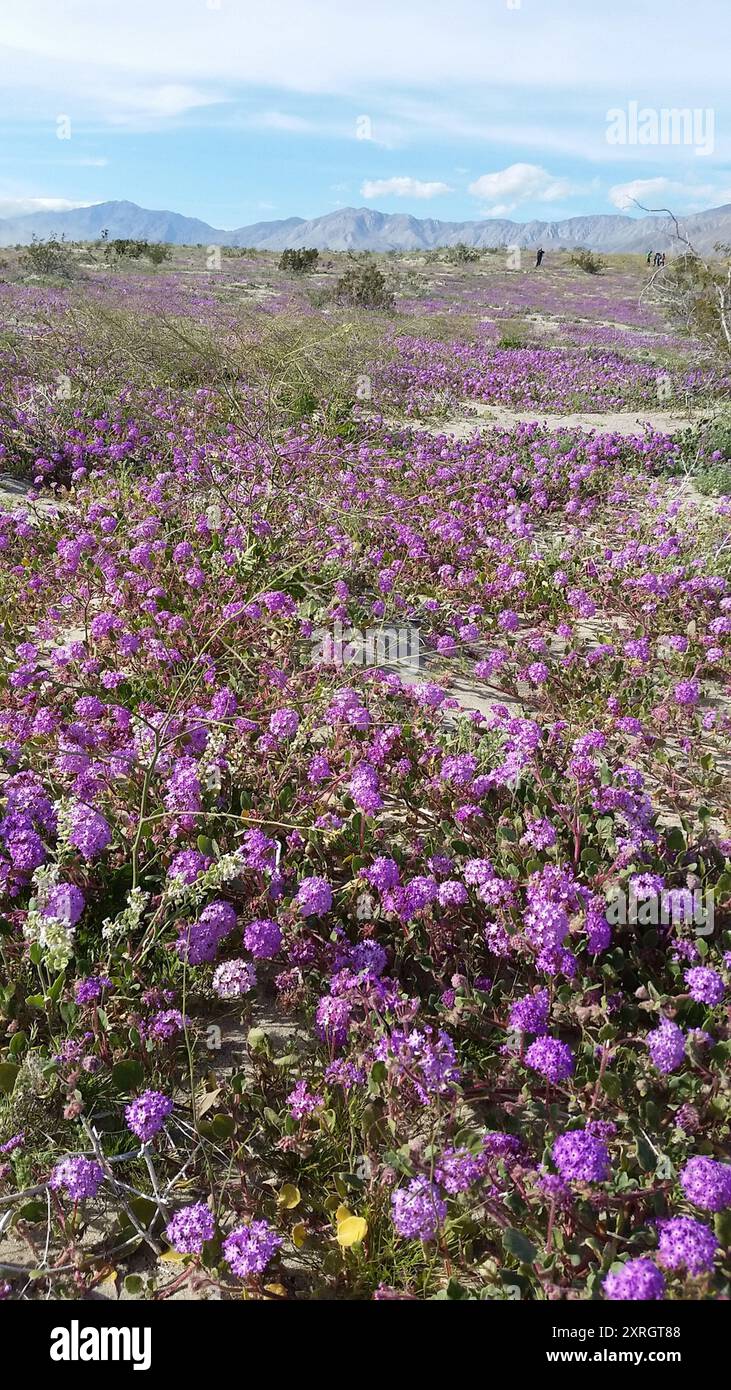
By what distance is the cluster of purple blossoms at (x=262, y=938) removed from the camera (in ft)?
10.2

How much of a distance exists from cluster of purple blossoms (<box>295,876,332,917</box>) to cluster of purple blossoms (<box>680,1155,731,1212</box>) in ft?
4.98

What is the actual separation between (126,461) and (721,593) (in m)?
7.21

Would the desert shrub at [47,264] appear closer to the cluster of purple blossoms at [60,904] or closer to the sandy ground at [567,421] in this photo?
the sandy ground at [567,421]

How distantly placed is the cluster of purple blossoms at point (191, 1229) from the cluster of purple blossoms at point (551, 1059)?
3.54ft

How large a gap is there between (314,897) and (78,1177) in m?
1.22


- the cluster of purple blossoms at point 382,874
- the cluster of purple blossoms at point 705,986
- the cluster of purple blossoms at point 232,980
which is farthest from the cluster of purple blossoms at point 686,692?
the cluster of purple blossoms at point 232,980

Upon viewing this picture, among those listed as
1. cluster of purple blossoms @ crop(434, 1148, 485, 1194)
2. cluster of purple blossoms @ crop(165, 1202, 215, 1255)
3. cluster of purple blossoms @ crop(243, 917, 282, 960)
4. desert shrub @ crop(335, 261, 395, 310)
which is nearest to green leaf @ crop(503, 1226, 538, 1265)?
cluster of purple blossoms @ crop(434, 1148, 485, 1194)

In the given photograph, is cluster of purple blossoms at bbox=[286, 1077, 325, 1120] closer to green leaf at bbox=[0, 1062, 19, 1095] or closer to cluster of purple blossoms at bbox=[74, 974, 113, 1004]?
cluster of purple blossoms at bbox=[74, 974, 113, 1004]

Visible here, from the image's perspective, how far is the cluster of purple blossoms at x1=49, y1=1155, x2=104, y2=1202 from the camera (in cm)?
234

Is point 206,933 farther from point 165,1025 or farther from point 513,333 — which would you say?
point 513,333

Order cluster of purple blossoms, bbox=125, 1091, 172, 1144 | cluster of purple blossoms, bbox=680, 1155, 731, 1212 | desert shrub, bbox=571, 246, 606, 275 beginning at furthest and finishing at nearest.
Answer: desert shrub, bbox=571, 246, 606, 275 → cluster of purple blossoms, bbox=125, 1091, 172, 1144 → cluster of purple blossoms, bbox=680, 1155, 731, 1212

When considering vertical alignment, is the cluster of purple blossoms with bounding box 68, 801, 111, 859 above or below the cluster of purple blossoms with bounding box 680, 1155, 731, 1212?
above

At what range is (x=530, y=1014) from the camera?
2.82 meters

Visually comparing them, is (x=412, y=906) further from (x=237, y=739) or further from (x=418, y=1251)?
(x=237, y=739)
